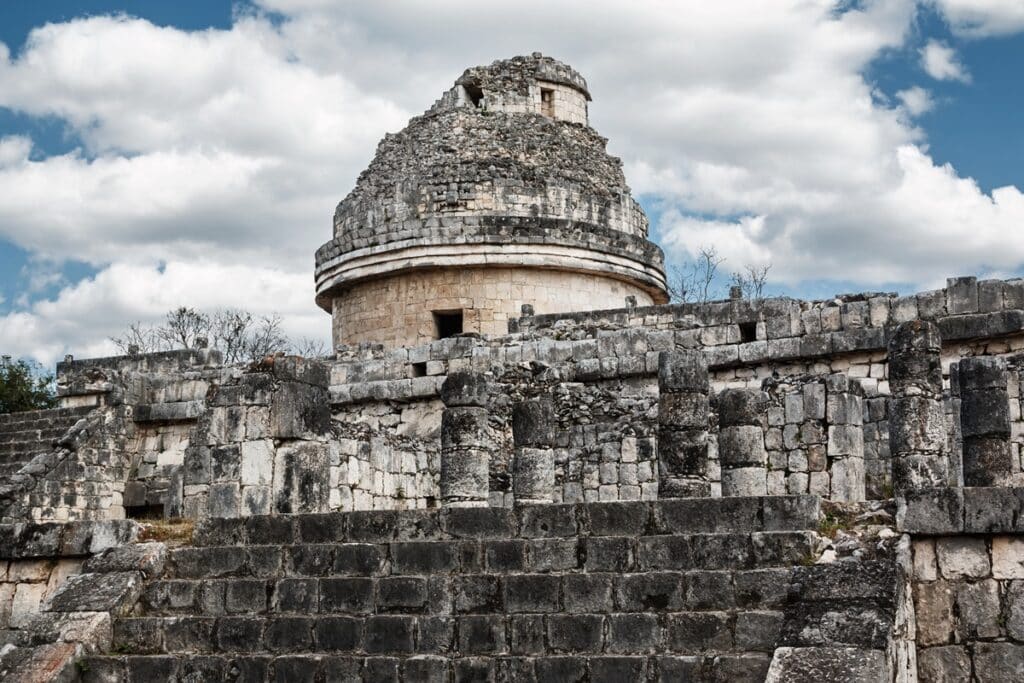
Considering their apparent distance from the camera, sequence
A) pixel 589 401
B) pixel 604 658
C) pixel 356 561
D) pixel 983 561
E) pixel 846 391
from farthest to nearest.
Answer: pixel 589 401
pixel 846 391
pixel 356 561
pixel 983 561
pixel 604 658

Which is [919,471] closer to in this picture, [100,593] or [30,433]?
[100,593]

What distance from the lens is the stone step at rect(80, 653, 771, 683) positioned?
787 centimetres

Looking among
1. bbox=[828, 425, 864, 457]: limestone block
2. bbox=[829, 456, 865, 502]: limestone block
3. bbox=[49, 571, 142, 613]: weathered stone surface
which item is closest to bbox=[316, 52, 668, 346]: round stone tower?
bbox=[828, 425, 864, 457]: limestone block

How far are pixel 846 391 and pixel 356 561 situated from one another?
20.1 feet

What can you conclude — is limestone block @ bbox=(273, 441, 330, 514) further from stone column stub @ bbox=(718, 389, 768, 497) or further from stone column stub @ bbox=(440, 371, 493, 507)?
stone column stub @ bbox=(718, 389, 768, 497)

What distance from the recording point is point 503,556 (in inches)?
356

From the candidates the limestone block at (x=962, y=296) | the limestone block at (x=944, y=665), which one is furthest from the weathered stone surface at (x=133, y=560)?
the limestone block at (x=962, y=296)

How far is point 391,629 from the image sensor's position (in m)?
8.80

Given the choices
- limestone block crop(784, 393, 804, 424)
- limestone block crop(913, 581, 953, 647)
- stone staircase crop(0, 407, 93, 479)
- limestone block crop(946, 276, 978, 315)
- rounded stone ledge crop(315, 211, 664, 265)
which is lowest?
limestone block crop(913, 581, 953, 647)

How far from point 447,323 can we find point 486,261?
4.26 feet

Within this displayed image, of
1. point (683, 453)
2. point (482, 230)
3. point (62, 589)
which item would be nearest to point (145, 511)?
point (482, 230)

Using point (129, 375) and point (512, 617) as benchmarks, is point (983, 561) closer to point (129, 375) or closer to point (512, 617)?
point (512, 617)

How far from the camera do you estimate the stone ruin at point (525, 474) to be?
27.8 ft

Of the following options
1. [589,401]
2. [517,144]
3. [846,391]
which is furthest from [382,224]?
[846,391]
